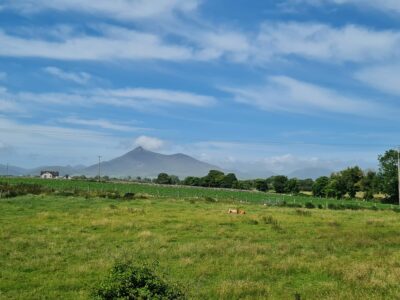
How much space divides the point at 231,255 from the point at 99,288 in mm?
10381

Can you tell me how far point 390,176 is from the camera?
105062 mm

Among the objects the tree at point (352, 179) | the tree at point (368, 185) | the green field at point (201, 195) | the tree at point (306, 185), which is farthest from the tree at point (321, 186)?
the tree at point (306, 185)

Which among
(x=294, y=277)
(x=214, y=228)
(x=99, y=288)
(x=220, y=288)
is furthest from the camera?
(x=214, y=228)

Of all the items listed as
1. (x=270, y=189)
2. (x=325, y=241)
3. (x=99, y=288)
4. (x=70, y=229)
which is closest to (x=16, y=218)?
(x=70, y=229)

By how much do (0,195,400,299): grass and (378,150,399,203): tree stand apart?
79.8m

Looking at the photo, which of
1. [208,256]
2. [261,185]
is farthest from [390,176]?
[208,256]

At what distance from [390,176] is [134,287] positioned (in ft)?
347

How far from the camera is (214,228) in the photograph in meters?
28.6

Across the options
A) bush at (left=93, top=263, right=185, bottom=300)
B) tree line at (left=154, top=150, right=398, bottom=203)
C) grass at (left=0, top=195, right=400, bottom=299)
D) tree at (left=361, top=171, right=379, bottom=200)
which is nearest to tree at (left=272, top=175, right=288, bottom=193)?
tree line at (left=154, top=150, right=398, bottom=203)

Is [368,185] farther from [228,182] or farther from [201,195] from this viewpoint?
[228,182]

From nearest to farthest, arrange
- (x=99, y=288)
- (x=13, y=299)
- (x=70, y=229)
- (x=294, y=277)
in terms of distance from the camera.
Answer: (x=99, y=288), (x=13, y=299), (x=294, y=277), (x=70, y=229)

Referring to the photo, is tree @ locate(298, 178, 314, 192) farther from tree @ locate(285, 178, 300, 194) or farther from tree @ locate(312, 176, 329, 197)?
tree @ locate(312, 176, 329, 197)

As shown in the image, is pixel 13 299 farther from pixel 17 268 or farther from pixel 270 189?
pixel 270 189

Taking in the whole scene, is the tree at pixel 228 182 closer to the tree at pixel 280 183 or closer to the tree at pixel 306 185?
the tree at pixel 280 183
